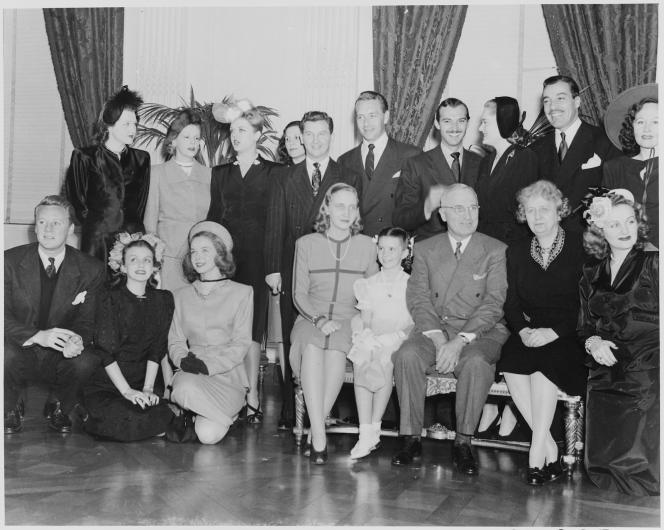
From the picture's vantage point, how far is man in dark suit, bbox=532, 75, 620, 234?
4102 millimetres

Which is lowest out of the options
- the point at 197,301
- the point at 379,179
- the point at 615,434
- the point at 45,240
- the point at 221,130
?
the point at 615,434

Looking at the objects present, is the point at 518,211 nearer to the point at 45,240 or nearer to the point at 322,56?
the point at 45,240

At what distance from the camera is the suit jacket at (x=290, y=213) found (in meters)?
4.41

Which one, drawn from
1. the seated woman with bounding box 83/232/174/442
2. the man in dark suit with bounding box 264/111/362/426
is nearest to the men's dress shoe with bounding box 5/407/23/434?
the seated woman with bounding box 83/232/174/442

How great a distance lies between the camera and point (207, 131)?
609 cm

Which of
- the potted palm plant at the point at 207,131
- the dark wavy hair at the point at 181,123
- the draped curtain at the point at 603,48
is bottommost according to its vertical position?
the dark wavy hair at the point at 181,123

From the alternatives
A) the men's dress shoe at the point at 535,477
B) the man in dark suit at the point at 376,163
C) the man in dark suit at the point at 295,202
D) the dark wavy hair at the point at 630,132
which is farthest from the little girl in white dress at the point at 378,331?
the dark wavy hair at the point at 630,132

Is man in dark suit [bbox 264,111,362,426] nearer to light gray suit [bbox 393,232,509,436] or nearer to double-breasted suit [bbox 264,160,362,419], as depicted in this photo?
double-breasted suit [bbox 264,160,362,419]

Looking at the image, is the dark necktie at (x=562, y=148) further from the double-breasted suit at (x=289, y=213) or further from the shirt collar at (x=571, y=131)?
the double-breasted suit at (x=289, y=213)

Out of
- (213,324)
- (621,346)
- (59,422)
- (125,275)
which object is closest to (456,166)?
(621,346)

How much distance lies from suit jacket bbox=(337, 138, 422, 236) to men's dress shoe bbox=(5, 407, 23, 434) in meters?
2.24

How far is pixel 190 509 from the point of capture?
9.56 ft

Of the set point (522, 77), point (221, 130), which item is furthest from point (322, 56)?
point (522, 77)

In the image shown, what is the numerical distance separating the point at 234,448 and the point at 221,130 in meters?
3.07
